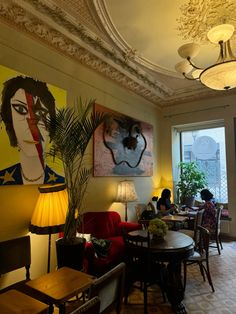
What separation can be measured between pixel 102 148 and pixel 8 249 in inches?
91.9

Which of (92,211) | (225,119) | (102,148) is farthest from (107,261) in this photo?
(225,119)

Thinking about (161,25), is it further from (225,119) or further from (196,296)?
(196,296)

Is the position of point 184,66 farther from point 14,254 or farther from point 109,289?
point 14,254

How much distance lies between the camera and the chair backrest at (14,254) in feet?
7.87

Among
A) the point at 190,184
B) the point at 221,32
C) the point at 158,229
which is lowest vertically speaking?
Result: the point at 158,229

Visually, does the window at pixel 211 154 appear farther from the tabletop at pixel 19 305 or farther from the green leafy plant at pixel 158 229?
the tabletop at pixel 19 305

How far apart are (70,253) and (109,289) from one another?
1072mm

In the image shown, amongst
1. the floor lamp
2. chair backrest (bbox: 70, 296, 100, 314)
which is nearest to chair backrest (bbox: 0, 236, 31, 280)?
the floor lamp

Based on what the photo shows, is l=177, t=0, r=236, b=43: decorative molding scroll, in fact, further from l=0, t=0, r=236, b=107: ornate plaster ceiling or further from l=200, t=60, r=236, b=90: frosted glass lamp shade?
l=200, t=60, r=236, b=90: frosted glass lamp shade

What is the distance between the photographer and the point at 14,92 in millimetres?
2855

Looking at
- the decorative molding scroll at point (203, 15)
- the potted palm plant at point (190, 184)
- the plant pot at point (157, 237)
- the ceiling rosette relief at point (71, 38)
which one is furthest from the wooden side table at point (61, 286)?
the potted palm plant at point (190, 184)

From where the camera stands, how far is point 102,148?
170 inches

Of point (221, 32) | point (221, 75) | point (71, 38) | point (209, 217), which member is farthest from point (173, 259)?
point (71, 38)

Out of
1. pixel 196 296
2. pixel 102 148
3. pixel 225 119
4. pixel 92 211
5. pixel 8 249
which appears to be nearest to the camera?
pixel 8 249
